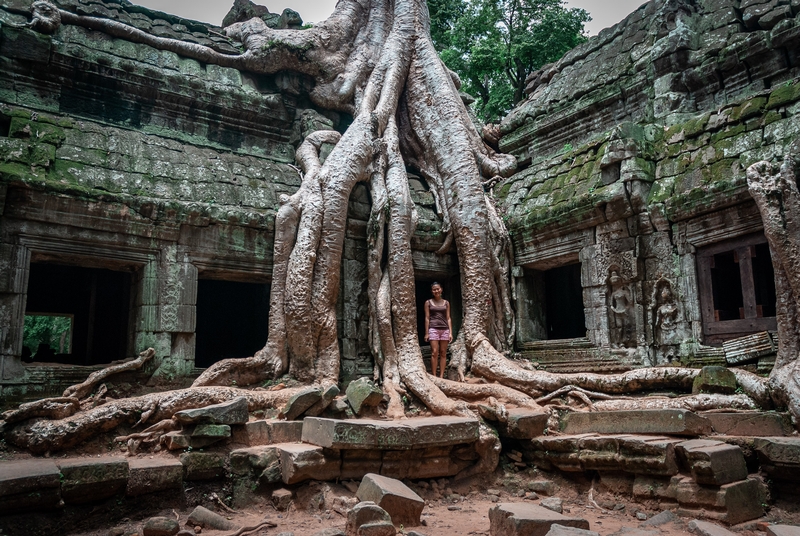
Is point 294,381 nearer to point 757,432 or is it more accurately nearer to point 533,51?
point 757,432

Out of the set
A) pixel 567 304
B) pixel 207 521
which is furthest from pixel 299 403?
pixel 567 304

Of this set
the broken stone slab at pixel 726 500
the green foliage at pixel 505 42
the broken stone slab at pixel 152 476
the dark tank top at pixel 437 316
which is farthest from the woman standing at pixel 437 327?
the green foliage at pixel 505 42

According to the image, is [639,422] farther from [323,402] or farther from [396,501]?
[323,402]

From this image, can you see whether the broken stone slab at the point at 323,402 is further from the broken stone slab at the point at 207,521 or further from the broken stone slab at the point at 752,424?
the broken stone slab at the point at 752,424

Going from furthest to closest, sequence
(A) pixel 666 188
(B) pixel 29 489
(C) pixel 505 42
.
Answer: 1. (C) pixel 505 42
2. (A) pixel 666 188
3. (B) pixel 29 489

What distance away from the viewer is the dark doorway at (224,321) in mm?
9008

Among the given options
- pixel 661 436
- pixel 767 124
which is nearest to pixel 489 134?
pixel 767 124

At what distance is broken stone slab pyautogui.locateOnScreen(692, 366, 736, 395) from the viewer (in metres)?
4.98

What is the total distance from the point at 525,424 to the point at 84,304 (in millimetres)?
6685

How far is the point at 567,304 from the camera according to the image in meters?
9.59

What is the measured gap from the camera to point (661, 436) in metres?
4.50

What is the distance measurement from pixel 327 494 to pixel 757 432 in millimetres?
3131

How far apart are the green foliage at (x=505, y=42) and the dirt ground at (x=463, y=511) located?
35.0ft

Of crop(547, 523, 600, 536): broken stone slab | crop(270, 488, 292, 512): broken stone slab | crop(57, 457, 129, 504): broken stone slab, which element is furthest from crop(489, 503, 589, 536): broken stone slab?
crop(57, 457, 129, 504): broken stone slab
